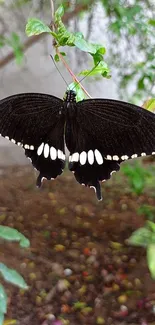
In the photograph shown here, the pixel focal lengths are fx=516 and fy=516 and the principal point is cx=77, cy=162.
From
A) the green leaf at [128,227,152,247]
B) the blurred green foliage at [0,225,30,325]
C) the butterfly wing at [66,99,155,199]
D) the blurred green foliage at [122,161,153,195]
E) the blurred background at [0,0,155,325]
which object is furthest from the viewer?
the blurred background at [0,0,155,325]

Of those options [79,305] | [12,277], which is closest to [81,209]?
[79,305]

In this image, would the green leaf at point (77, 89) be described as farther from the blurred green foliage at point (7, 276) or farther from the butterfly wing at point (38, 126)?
the blurred green foliage at point (7, 276)

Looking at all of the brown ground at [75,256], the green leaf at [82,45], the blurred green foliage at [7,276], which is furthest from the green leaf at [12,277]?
the brown ground at [75,256]

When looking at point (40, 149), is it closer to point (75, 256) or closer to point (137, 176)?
point (137, 176)

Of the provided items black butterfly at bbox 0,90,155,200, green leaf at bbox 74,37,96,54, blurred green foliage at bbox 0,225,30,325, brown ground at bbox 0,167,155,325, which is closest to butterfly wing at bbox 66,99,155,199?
black butterfly at bbox 0,90,155,200

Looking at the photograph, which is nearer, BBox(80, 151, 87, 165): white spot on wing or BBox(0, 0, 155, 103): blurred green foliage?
BBox(80, 151, 87, 165): white spot on wing

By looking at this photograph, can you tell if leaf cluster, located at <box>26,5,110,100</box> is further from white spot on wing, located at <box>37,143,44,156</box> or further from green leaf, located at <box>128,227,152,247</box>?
green leaf, located at <box>128,227,152,247</box>

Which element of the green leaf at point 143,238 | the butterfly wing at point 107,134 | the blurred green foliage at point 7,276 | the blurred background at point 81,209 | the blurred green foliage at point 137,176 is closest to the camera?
the butterfly wing at point 107,134

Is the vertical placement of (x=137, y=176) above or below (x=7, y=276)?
above
